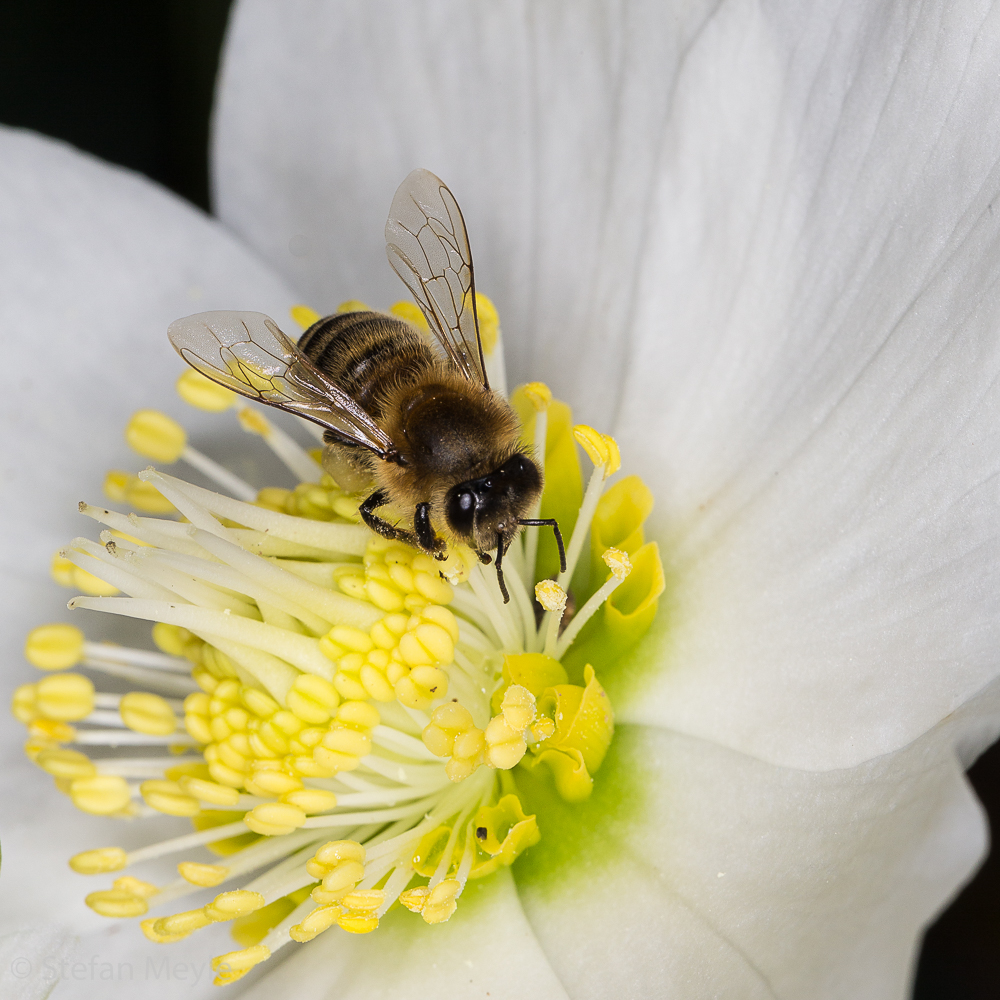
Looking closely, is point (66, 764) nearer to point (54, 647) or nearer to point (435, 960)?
point (54, 647)

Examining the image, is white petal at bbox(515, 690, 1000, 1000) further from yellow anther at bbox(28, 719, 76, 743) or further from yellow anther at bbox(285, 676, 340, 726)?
yellow anther at bbox(28, 719, 76, 743)

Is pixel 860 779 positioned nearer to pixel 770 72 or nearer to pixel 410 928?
pixel 410 928

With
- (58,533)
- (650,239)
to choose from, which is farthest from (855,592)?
(58,533)

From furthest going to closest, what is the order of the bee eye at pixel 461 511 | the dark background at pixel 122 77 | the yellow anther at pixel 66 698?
1. the dark background at pixel 122 77
2. the yellow anther at pixel 66 698
3. the bee eye at pixel 461 511

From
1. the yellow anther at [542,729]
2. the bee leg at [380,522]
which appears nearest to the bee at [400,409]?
the bee leg at [380,522]

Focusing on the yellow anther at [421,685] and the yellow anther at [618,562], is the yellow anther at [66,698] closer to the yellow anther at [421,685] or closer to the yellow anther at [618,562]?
the yellow anther at [421,685]

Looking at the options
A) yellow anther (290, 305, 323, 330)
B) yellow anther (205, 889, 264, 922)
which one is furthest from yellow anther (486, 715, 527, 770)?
yellow anther (290, 305, 323, 330)
